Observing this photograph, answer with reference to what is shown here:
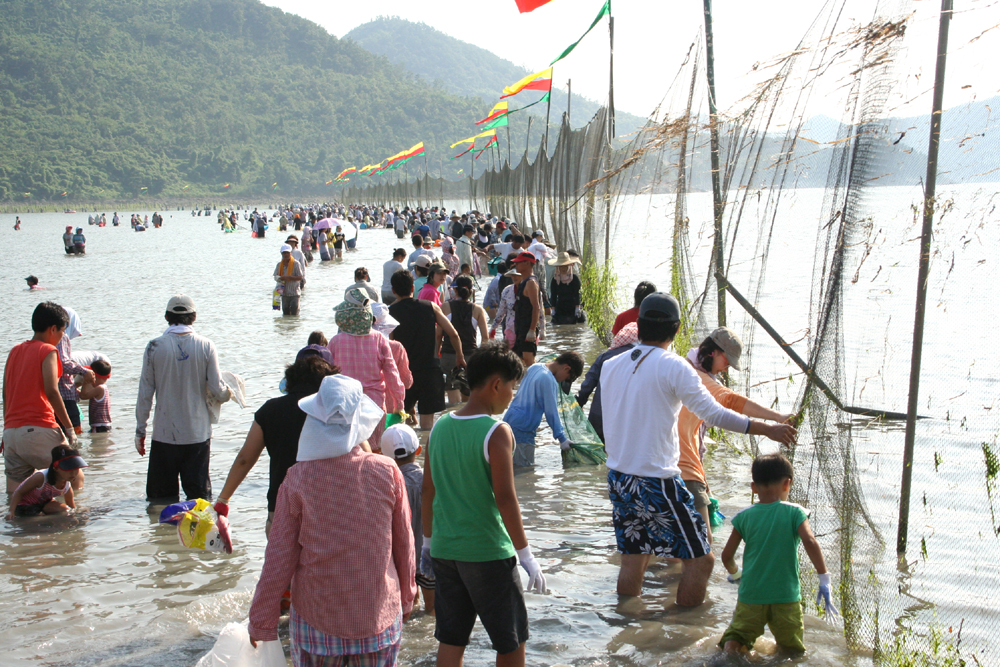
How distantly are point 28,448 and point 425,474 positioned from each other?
13.1 feet

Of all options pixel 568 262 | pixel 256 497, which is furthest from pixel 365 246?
pixel 256 497

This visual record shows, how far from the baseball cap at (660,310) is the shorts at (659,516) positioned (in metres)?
0.72

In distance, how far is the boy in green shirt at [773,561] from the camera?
370 cm

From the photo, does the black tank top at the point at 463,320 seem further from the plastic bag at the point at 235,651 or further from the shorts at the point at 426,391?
the plastic bag at the point at 235,651

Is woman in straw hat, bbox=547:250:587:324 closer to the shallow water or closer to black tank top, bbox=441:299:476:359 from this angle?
black tank top, bbox=441:299:476:359

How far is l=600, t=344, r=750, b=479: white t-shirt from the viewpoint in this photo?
3.83 meters

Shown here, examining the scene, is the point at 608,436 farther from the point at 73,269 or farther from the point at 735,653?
the point at 73,269

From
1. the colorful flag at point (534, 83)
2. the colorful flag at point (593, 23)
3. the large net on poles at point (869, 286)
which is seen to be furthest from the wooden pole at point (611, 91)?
the colorful flag at point (534, 83)

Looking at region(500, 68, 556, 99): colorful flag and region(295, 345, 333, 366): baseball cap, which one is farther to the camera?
region(500, 68, 556, 99): colorful flag

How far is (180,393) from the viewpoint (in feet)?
18.6

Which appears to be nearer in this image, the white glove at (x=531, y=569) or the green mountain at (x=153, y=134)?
the white glove at (x=531, y=569)

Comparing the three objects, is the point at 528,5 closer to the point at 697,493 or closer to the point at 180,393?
the point at 180,393

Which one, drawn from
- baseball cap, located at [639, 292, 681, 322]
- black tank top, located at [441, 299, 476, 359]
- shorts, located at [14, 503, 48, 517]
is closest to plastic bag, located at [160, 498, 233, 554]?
baseball cap, located at [639, 292, 681, 322]

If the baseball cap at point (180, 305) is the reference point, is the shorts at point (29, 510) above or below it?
below
